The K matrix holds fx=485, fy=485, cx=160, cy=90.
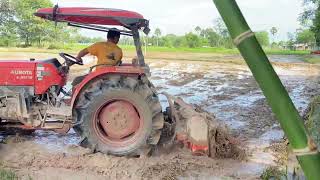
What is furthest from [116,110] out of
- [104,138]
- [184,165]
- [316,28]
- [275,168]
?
[316,28]

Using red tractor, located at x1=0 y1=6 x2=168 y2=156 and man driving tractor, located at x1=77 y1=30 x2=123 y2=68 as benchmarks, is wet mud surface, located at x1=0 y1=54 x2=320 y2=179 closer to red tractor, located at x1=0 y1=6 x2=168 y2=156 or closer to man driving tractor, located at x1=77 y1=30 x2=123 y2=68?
red tractor, located at x1=0 y1=6 x2=168 y2=156

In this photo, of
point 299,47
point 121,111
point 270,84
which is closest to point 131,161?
point 121,111

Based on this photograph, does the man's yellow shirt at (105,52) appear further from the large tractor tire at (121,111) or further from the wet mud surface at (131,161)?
the wet mud surface at (131,161)

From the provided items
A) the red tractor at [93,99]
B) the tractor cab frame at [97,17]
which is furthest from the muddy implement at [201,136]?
the tractor cab frame at [97,17]

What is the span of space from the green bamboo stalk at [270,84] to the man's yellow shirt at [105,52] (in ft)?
19.4

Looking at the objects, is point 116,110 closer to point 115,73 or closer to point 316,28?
point 115,73

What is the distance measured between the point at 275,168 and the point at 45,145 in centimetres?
331

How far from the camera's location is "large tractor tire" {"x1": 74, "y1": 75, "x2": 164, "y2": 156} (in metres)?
6.44

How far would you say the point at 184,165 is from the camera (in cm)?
601

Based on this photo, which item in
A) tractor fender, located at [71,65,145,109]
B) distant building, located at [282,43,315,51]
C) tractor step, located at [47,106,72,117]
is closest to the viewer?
tractor fender, located at [71,65,145,109]

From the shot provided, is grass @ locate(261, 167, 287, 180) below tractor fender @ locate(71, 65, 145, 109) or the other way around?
below

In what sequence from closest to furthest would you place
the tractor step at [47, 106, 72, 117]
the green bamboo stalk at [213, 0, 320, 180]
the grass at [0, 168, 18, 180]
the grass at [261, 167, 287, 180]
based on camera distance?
the green bamboo stalk at [213, 0, 320, 180], the grass at [0, 168, 18, 180], the grass at [261, 167, 287, 180], the tractor step at [47, 106, 72, 117]

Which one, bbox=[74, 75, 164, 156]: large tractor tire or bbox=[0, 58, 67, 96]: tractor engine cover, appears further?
bbox=[0, 58, 67, 96]: tractor engine cover

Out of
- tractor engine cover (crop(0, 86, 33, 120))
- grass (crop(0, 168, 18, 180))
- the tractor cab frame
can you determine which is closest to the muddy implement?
the tractor cab frame
